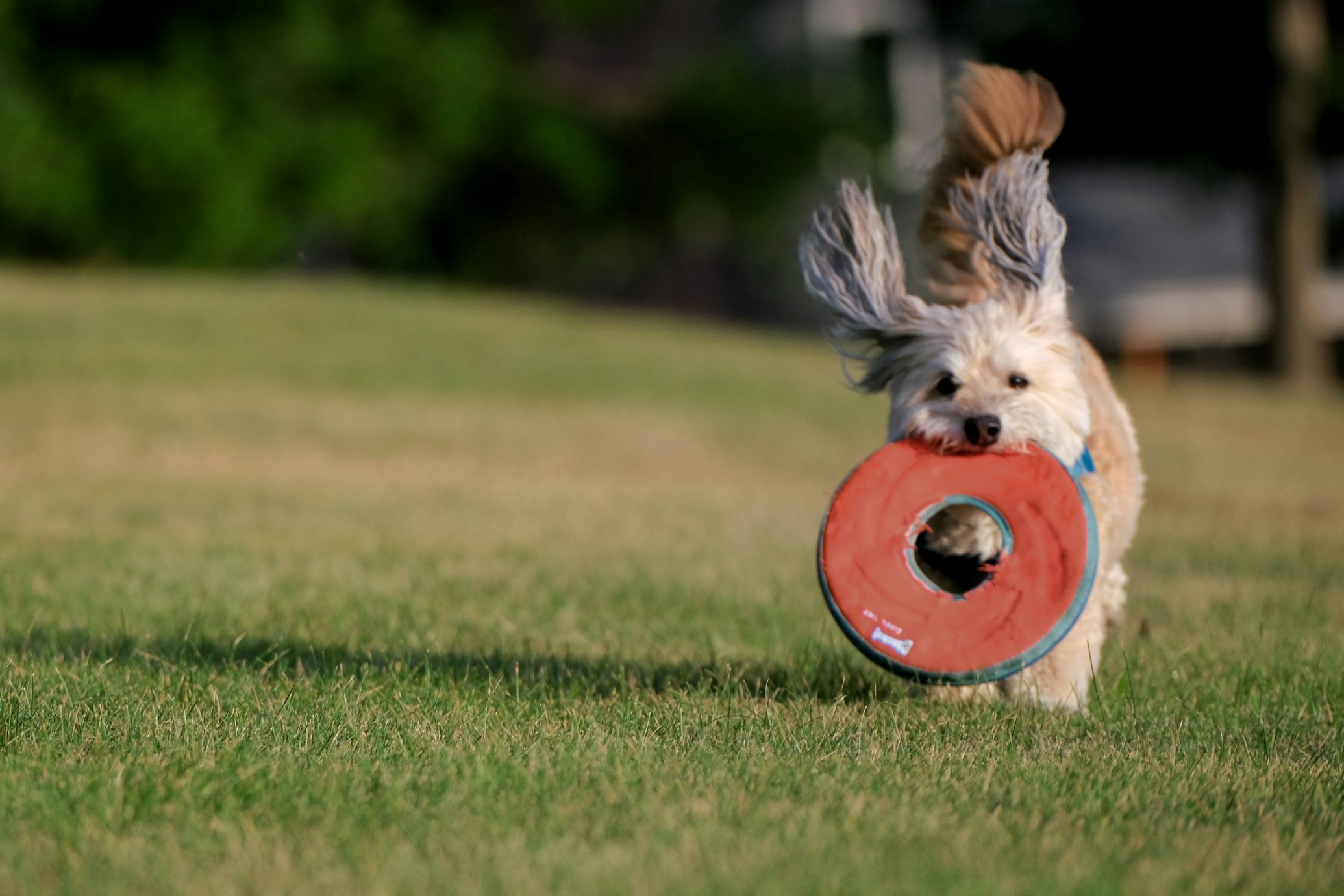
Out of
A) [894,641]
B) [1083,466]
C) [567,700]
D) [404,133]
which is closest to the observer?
[894,641]

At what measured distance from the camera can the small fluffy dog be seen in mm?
5047

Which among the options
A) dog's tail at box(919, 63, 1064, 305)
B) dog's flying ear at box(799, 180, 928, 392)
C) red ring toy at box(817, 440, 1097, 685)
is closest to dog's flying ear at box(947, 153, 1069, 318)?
dog's tail at box(919, 63, 1064, 305)

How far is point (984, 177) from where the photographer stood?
561 cm

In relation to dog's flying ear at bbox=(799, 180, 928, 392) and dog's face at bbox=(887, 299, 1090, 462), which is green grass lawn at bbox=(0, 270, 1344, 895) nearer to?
dog's face at bbox=(887, 299, 1090, 462)

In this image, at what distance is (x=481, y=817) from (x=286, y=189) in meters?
25.7

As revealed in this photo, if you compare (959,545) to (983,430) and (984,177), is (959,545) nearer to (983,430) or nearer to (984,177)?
(983,430)

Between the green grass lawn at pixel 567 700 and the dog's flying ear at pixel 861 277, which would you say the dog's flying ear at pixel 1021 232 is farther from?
the green grass lawn at pixel 567 700

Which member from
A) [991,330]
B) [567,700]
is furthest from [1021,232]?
[567,700]

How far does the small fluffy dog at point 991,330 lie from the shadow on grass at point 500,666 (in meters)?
0.49

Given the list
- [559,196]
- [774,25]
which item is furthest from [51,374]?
[774,25]

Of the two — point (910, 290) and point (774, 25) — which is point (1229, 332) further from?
point (910, 290)

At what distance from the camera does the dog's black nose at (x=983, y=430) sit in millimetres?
4859

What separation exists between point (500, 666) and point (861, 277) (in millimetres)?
1797

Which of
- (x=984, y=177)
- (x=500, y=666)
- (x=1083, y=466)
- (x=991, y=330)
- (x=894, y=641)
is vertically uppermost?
(x=984, y=177)
